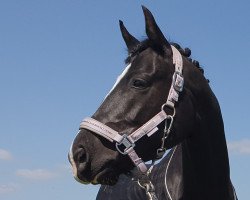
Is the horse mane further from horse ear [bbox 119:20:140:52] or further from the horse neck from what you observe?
the horse neck

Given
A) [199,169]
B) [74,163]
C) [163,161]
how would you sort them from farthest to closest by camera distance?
[163,161] < [199,169] < [74,163]

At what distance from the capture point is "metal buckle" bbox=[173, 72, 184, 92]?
19.3 feet

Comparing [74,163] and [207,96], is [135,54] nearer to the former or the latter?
[207,96]

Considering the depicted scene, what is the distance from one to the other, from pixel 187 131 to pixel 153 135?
41 cm

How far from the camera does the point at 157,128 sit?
5.66m

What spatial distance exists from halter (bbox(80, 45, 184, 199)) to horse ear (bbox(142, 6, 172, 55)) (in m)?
0.33

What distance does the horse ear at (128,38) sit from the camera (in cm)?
653

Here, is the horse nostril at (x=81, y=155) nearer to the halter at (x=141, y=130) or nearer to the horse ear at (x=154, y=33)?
the halter at (x=141, y=130)

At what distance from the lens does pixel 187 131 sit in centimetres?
587

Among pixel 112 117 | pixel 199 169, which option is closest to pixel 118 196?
pixel 199 169

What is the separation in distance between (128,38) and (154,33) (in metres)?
0.66

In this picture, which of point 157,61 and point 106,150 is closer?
point 106,150

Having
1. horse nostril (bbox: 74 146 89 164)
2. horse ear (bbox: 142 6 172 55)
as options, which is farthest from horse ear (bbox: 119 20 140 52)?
horse nostril (bbox: 74 146 89 164)

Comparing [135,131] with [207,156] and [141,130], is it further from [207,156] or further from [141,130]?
[207,156]
